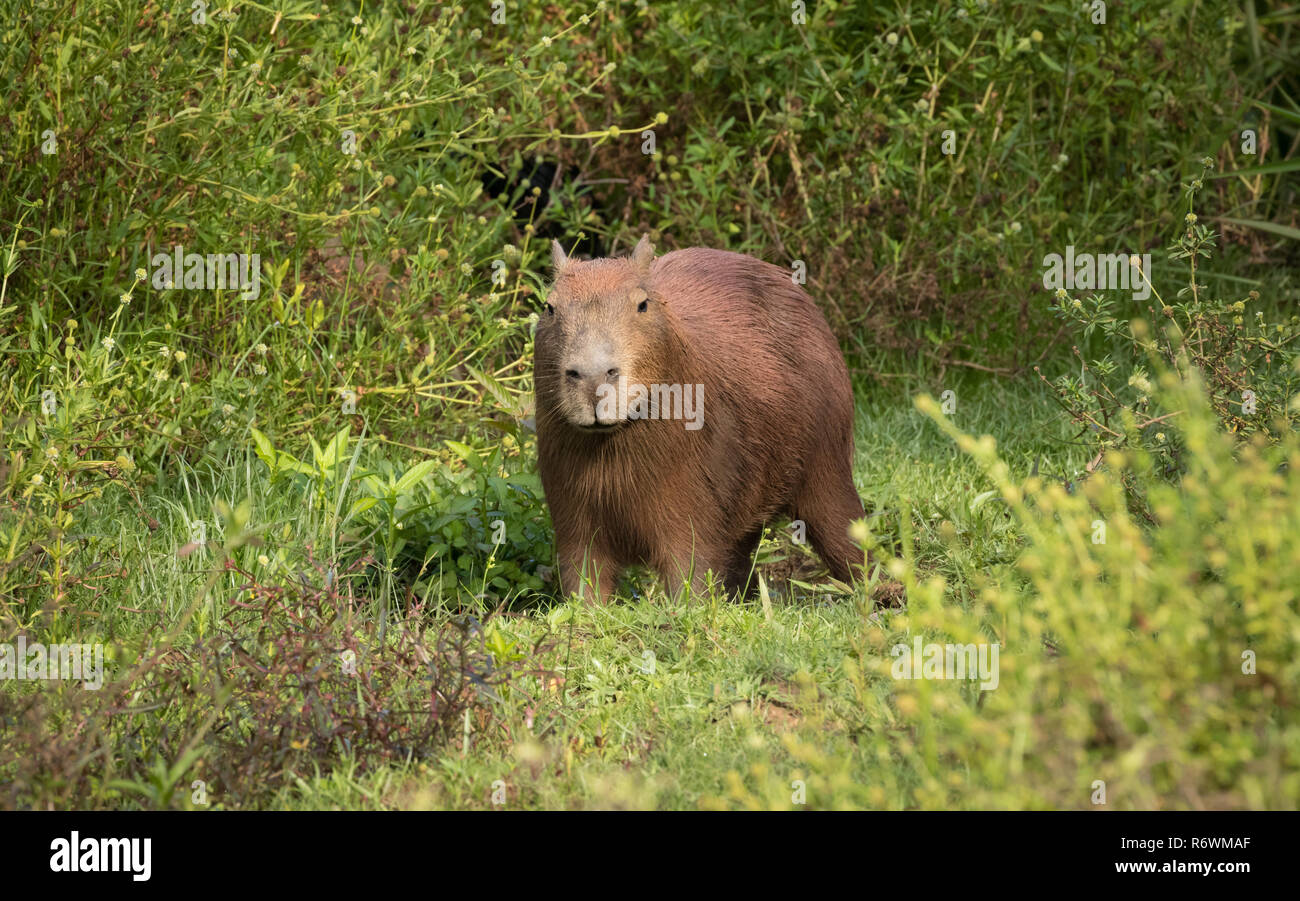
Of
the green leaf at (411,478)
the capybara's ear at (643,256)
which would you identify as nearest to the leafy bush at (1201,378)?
the capybara's ear at (643,256)

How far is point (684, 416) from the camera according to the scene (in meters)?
4.48

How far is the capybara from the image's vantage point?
4.24m

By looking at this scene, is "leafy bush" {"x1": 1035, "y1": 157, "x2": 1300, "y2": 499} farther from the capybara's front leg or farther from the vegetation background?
the capybara's front leg

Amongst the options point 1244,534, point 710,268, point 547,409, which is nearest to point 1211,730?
point 1244,534

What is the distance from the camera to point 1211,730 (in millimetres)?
2467

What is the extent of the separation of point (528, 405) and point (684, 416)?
71.2 inches

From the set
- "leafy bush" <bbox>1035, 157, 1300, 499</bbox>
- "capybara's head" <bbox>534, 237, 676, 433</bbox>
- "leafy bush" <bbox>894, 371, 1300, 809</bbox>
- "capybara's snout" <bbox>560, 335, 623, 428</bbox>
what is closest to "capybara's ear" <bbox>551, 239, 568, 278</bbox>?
"capybara's head" <bbox>534, 237, 676, 433</bbox>

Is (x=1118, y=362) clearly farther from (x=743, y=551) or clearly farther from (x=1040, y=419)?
(x=743, y=551)

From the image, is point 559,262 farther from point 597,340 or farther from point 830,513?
point 830,513

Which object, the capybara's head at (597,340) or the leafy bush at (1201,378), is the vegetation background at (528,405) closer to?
the leafy bush at (1201,378)

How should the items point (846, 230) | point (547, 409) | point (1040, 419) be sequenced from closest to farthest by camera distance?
point (547, 409), point (1040, 419), point (846, 230)

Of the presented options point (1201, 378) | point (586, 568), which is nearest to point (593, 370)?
point (586, 568)

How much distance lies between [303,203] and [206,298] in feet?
1.78

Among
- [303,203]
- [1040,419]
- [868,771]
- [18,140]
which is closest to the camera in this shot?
[868,771]
